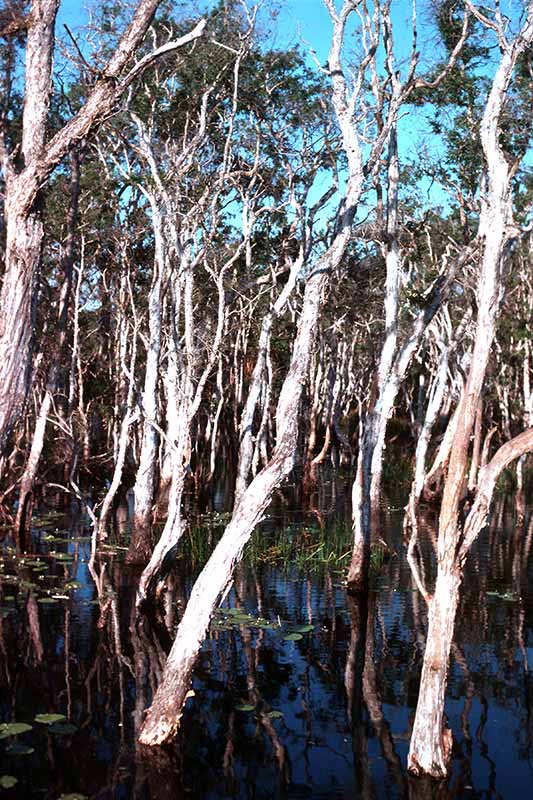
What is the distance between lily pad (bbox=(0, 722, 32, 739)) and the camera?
23.4 ft

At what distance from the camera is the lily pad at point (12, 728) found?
7.12 m

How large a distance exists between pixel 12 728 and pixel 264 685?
8.84 feet

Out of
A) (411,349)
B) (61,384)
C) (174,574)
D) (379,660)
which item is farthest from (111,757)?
(61,384)

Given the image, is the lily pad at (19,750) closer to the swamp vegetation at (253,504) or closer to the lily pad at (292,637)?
the swamp vegetation at (253,504)

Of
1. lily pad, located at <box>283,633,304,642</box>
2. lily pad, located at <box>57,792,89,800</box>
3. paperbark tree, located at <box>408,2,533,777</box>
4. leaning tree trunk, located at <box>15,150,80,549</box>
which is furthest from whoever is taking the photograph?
leaning tree trunk, located at <box>15,150,80,549</box>

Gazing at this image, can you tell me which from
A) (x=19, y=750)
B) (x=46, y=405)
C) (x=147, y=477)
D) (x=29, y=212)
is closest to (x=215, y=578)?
(x=19, y=750)

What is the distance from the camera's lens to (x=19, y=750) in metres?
6.98

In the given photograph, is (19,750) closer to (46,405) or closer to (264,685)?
(264,685)

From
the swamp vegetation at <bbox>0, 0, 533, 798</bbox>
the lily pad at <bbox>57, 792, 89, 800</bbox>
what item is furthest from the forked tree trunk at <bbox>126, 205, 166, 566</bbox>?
the lily pad at <bbox>57, 792, 89, 800</bbox>

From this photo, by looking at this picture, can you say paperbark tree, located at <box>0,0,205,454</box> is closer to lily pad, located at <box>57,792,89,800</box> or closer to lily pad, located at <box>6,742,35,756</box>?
lily pad, located at <box>6,742,35,756</box>

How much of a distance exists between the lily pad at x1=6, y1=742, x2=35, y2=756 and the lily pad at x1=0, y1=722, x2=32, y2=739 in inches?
4.0

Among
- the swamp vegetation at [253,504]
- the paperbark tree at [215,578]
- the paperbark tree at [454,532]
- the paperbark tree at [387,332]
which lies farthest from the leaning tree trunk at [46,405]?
the paperbark tree at [454,532]

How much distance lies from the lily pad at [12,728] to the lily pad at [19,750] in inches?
4.0

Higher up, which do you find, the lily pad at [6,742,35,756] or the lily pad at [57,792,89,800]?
the lily pad at [6,742,35,756]
